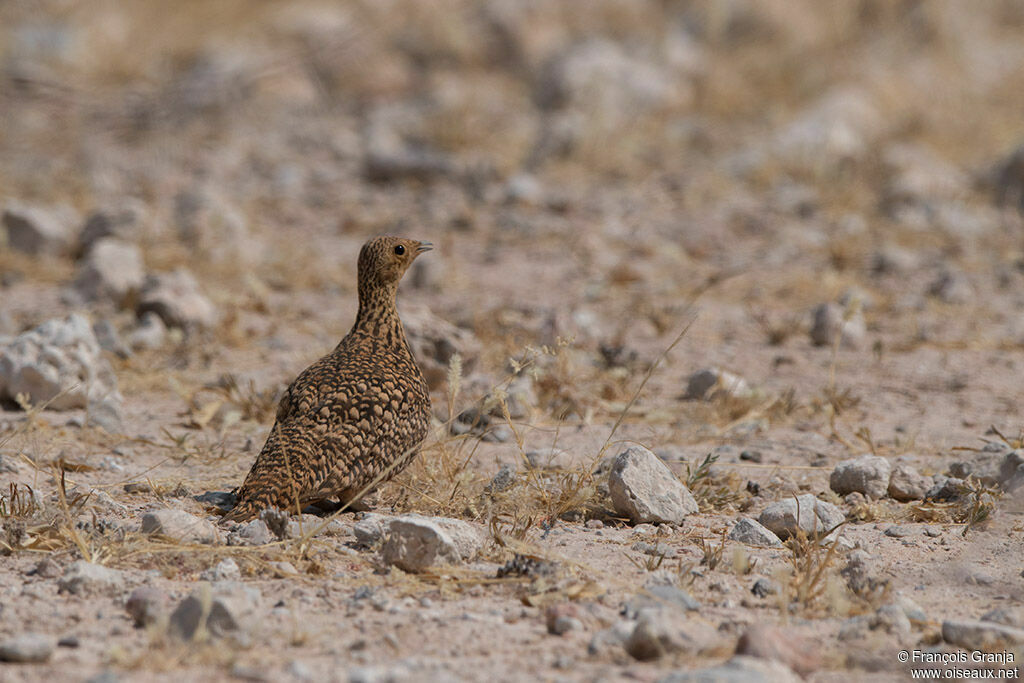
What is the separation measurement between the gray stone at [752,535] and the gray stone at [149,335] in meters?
3.42

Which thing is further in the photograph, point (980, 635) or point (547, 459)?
point (547, 459)

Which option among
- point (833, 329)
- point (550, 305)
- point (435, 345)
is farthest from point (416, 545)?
point (550, 305)

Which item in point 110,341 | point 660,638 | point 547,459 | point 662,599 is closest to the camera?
point 660,638

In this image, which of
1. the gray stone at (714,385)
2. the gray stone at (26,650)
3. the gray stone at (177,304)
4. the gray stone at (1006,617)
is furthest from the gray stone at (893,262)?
the gray stone at (26,650)

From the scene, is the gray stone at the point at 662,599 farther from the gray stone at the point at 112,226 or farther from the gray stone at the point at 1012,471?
the gray stone at the point at 112,226

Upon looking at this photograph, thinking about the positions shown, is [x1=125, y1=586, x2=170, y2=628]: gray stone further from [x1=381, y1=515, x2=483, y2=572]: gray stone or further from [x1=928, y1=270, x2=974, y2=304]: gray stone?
[x1=928, y1=270, x2=974, y2=304]: gray stone

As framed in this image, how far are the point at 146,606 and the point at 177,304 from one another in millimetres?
3509

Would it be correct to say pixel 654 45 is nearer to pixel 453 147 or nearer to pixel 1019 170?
pixel 453 147

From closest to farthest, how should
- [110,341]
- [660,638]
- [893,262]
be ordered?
[660,638] → [110,341] → [893,262]

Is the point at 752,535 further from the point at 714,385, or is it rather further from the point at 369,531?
the point at 714,385

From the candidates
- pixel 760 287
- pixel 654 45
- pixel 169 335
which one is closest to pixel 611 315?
pixel 760 287

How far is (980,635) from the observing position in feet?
8.78

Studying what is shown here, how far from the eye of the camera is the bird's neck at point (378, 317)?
4.05m

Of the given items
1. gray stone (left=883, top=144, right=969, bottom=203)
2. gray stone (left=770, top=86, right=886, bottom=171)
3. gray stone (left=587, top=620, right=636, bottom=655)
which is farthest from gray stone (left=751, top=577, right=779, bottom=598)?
gray stone (left=770, top=86, right=886, bottom=171)
